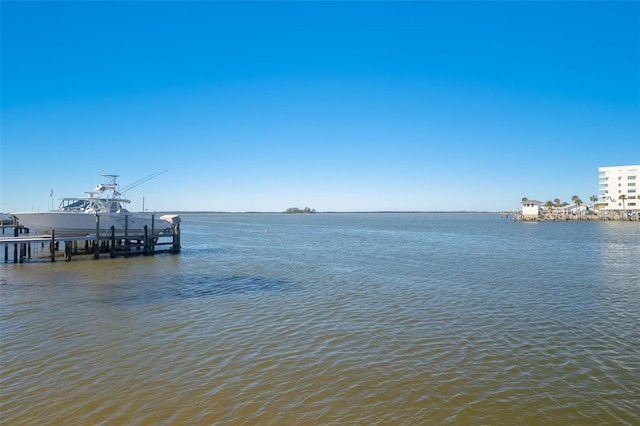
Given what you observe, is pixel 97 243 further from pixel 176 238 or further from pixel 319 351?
pixel 319 351

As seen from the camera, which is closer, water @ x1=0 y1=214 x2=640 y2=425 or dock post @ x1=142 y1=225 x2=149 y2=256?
water @ x1=0 y1=214 x2=640 y2=425

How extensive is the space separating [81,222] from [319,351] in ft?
96.8

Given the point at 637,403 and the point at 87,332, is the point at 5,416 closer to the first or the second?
the point at 87,332

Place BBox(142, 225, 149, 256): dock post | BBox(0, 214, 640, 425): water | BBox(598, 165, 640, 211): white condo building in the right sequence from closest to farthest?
BBox(0, 214, 640, 425): water
BBox(142, 225, 149, 256): dock post
BBox(598, 165, 640, 211): white condo building

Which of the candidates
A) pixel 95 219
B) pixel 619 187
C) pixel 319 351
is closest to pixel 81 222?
pixel 95 219

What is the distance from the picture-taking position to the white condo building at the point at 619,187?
115 metres

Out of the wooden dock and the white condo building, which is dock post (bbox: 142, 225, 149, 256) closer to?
the wooden dock

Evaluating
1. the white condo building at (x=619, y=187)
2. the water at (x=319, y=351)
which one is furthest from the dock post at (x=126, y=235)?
the white condo building at (x=619, y=187)

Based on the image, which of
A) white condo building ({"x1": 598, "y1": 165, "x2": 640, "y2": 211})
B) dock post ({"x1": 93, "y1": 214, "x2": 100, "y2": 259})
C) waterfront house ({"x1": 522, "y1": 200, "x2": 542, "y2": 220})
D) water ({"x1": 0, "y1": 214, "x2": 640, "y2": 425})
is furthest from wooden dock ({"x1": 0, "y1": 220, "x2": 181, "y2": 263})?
white condo building ({"x1": 598, "y1": 165, "x2": 640, "y2": 211})

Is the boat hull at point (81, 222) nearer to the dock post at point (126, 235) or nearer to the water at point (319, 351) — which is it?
the dock post at point (126, 235)

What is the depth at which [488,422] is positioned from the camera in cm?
703

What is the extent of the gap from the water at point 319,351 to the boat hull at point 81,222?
11755 mm

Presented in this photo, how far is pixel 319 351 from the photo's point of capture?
1051 cm

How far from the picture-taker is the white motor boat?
31656mm
